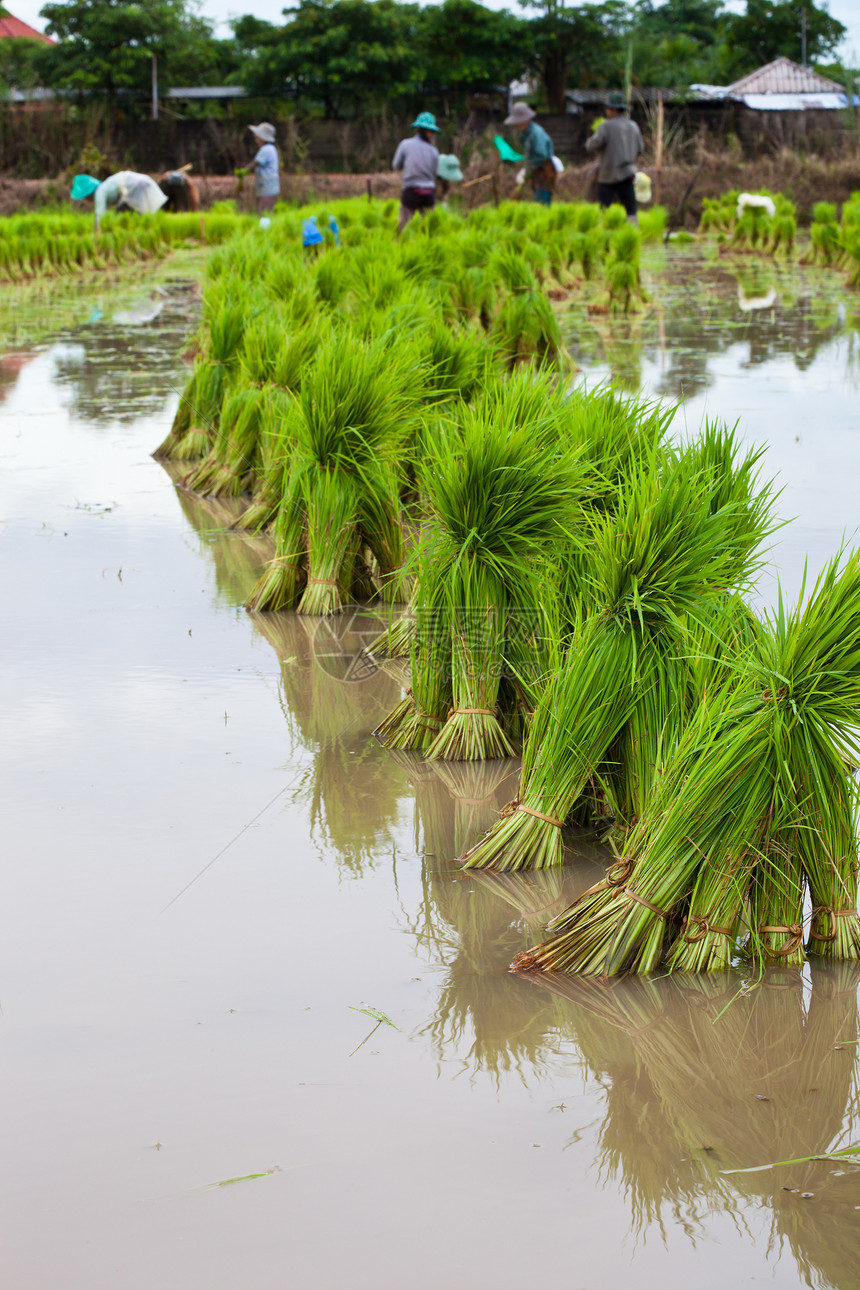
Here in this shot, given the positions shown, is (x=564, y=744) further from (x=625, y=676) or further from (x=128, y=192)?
(x=128, y=192)

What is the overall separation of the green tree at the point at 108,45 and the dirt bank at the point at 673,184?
8.18m

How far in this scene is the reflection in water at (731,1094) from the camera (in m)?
1.50

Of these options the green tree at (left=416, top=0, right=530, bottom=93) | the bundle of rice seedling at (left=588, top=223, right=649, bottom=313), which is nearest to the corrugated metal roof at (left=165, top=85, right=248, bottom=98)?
the green tree at (left=416, top=0, right=530, bottom=93)

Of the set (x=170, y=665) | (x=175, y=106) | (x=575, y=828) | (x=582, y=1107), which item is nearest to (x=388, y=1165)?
(x=582, y=1107)

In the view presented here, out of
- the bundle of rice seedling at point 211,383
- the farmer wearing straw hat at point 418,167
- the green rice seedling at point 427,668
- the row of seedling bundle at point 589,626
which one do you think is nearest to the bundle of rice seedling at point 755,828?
the row of seedling bundle at point 589,626

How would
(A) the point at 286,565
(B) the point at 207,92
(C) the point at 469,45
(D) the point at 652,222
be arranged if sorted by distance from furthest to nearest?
(C) the point at 469,45, (B) the point at 207,92, (D) the point at 652,222, (A) the point at 286,565

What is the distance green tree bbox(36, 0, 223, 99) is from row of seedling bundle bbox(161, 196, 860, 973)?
29919mm

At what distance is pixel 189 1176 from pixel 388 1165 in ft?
0.79

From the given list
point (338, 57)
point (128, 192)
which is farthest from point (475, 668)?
point (338, 57)

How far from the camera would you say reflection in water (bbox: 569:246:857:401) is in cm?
736

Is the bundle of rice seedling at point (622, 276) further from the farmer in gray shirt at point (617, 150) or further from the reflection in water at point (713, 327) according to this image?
the farmer in gray shirt at point (617, 150)

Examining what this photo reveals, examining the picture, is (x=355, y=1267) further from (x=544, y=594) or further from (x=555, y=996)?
(x=544, y=594)

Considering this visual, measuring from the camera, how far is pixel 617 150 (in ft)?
40.3

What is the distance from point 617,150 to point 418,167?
Result: 206cm
